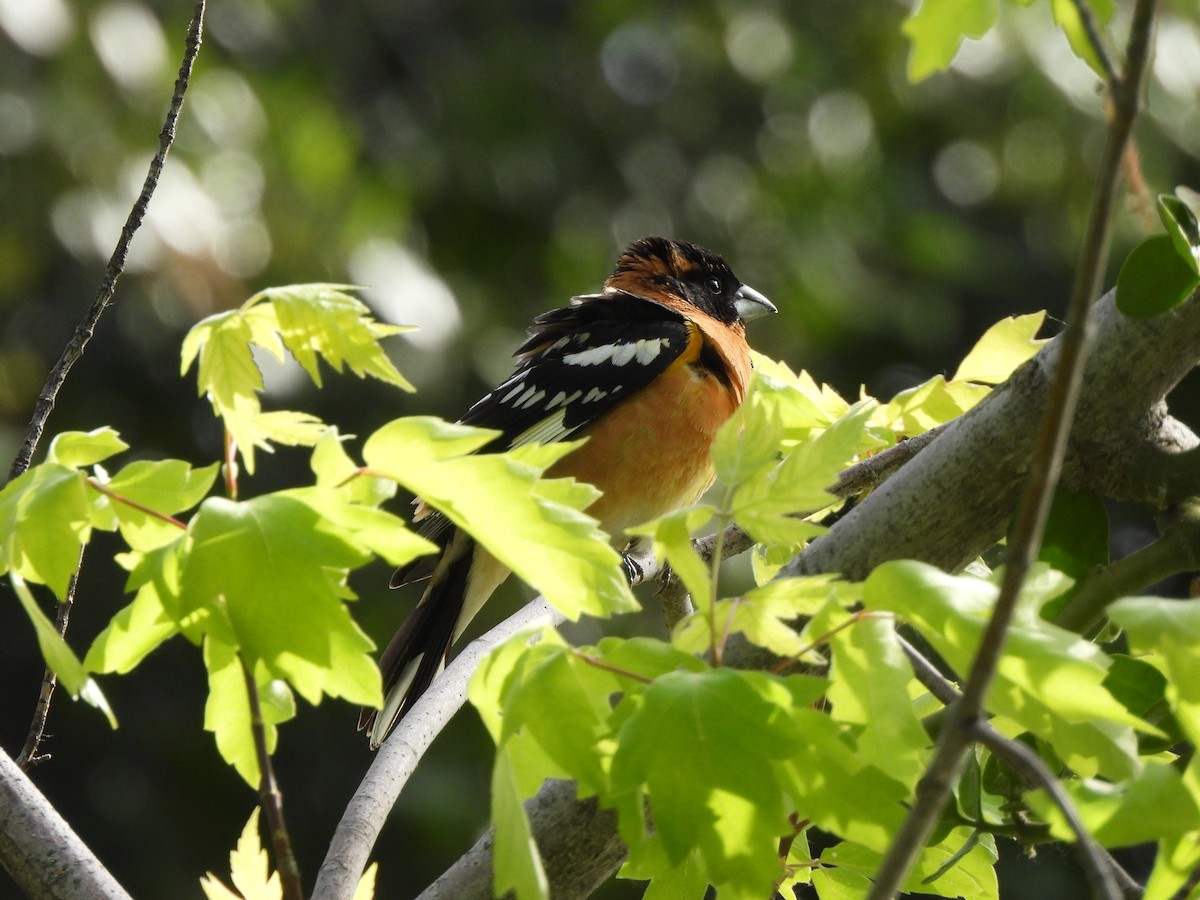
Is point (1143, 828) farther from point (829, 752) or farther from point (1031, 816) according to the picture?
point (1031, 816)

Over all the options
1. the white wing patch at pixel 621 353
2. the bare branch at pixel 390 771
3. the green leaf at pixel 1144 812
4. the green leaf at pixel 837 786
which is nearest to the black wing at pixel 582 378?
the white wing patch at pixel 621 353

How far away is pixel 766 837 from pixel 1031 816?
0.48 metres

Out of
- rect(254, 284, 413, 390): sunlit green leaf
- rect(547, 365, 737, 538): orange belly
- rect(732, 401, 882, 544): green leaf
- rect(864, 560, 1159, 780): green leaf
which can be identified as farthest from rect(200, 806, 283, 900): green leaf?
rect(547, 365, 737, 538): orange belly

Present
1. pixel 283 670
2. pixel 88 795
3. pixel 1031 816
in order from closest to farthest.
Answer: pixel 283 670 < pixel 1031 816 < pixel 88 795

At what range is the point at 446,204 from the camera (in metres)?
7.21

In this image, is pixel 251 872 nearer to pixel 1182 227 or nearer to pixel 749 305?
pixel 1182 227

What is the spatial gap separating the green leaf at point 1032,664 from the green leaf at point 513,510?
0.20 metres

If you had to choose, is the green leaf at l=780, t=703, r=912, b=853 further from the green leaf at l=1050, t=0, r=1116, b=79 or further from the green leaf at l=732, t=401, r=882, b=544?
the green leaf at l=1050, t=0, r=1116, b=79

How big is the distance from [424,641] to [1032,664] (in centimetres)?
192

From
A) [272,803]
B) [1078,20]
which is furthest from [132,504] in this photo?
[1078,20]

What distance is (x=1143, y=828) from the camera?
0.88 meters

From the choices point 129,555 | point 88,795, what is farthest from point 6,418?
point 129,555

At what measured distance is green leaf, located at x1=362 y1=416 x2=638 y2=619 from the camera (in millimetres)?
1035

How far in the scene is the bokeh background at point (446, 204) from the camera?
5527mm
